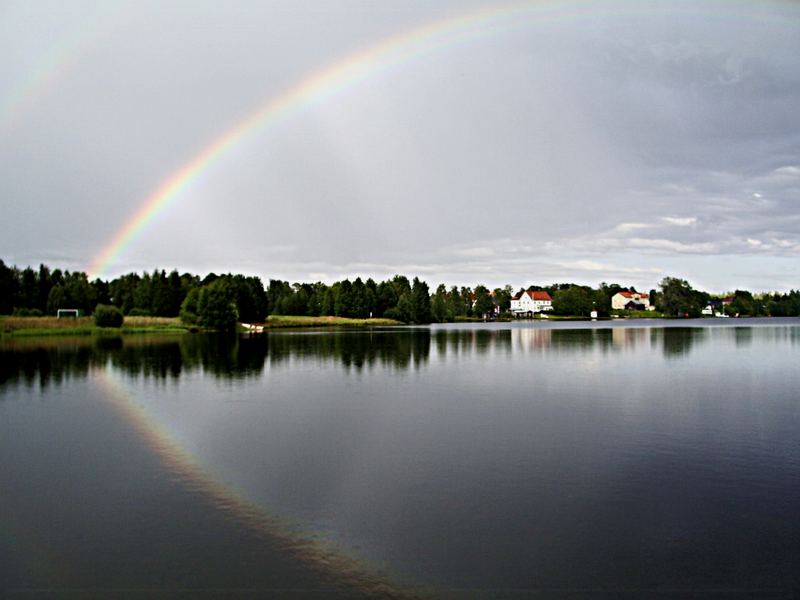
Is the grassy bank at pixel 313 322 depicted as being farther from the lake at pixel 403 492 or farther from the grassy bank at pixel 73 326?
the lake at pixel 403 492

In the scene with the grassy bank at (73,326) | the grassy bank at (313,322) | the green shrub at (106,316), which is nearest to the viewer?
the grassy bank at (73,326)

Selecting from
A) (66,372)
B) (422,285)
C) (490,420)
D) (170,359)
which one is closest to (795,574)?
(490,420)

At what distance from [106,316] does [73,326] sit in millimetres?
4591

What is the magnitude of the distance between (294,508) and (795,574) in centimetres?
947

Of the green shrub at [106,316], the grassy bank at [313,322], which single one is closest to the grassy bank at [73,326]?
the green shrub at [106,316]

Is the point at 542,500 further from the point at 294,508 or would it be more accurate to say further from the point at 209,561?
the point at 209,561

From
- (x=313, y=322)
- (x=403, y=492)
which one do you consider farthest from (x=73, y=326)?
(x=403, y=492)

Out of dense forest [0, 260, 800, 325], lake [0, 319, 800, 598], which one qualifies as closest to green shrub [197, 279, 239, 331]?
dense forest [0, 260, 800, 325]

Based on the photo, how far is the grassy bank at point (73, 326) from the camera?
3388 inches

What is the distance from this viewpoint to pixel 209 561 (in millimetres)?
11258

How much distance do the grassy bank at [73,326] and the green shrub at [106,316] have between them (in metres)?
0.84

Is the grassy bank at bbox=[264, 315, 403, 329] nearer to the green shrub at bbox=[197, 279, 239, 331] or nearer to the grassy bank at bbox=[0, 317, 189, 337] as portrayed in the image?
the green shrub at bbox=[197, 279, 239, 331]

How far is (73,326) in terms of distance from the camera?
9350cm

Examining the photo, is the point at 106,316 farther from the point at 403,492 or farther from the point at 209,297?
the point at 403,492
